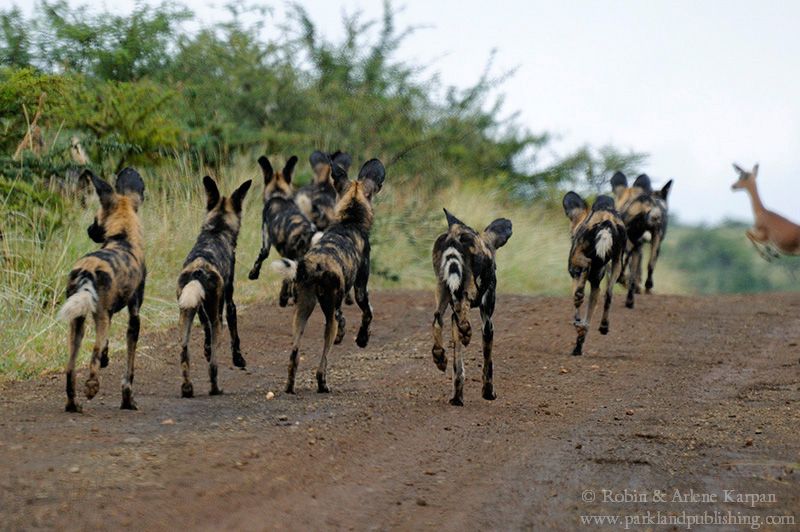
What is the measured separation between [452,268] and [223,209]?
6.19 feet

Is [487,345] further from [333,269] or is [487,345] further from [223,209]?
[223,209]

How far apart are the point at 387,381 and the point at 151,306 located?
2945mm

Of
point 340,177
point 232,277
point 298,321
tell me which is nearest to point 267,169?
point 340,177

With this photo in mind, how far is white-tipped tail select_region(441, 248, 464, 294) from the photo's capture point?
708 centimetres

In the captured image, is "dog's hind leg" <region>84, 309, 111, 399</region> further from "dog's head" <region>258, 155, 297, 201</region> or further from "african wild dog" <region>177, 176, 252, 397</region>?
"dog's head" <region>258, 155, 297, 201</region>

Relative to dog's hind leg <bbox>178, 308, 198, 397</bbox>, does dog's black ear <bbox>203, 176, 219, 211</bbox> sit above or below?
above

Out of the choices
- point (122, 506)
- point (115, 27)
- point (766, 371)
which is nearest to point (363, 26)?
point (115, 27)

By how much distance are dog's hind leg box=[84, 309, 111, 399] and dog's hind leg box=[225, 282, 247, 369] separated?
1291 millimetres

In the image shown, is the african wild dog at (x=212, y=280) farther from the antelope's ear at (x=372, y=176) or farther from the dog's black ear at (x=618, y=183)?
the dog's black ear at (x=618, y=183)

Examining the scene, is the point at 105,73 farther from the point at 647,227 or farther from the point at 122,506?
the point at 122,506

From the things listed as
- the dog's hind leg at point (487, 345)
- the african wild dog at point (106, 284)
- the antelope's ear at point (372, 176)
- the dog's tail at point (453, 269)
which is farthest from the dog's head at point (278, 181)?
the dog's tail at point (453, 269)

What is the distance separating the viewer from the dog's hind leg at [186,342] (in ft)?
23.2

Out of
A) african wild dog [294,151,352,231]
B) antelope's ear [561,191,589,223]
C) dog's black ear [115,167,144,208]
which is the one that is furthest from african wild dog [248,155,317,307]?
dog's black ear [115,167,144,208]

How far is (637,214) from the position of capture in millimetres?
12547
